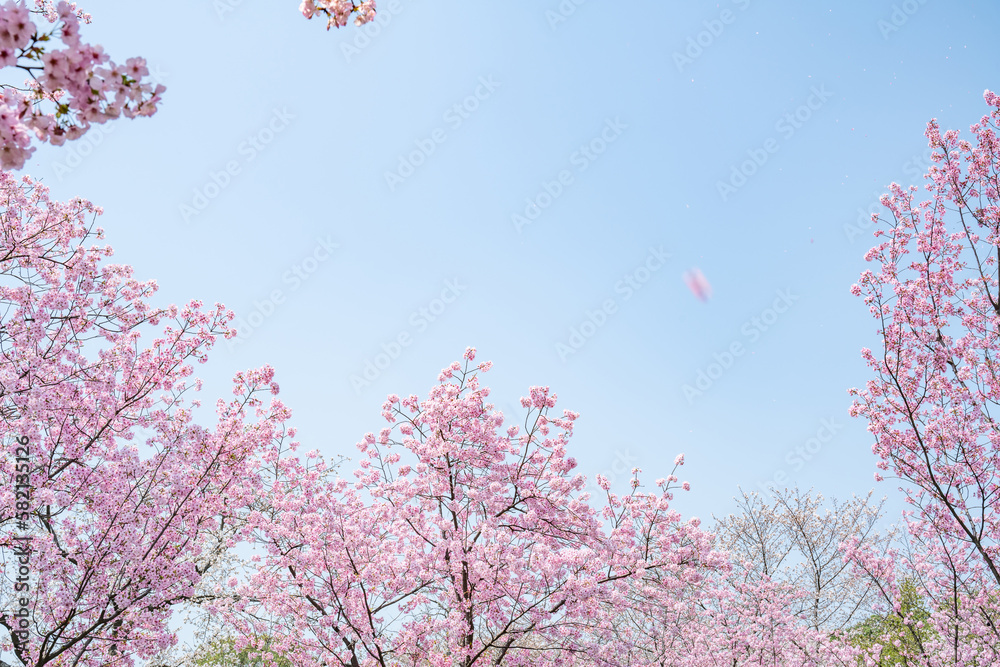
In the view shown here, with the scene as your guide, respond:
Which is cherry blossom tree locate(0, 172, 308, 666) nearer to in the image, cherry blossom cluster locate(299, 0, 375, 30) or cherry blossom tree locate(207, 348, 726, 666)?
cherry blossom tree locate(207, 348, 726, 666)

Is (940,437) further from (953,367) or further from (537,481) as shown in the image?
(537,481)

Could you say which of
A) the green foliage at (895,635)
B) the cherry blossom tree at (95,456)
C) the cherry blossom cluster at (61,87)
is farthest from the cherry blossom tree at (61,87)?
the green foliage at (895,635)

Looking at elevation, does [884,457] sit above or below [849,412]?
below

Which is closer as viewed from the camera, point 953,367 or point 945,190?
point 953,367

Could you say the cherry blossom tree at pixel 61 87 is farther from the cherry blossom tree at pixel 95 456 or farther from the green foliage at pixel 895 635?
the green foliage at pixel 895 635

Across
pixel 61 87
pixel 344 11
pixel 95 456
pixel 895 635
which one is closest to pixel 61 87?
pixel 61 87

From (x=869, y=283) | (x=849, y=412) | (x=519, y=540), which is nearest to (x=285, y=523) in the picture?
(x=519, y=540)

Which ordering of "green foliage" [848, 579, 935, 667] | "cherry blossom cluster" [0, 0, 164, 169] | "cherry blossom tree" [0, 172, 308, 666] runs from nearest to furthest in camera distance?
"cherry blossom cluster" [0, 0, 164, 169], "cherry blossom tree" [0, 172, 308, 666], "green foliage" [848, 579, 935, 667]

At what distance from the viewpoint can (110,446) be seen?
738 centimetres

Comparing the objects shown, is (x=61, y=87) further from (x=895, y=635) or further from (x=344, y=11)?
(x=895, y=635)

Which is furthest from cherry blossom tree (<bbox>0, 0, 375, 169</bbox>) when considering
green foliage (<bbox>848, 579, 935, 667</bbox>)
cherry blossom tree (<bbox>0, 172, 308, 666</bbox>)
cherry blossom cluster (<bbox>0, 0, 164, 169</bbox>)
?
green foliage (<bbox>848, 579, 935, 667</bbox>)

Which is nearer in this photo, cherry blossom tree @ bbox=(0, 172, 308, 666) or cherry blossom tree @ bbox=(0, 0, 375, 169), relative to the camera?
cherry blossom tree @ bbox=(0, 0, 375, 169)

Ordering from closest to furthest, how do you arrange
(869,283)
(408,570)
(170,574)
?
(170,574)
(869,283)
(408,570)

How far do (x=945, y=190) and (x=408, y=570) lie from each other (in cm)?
960
